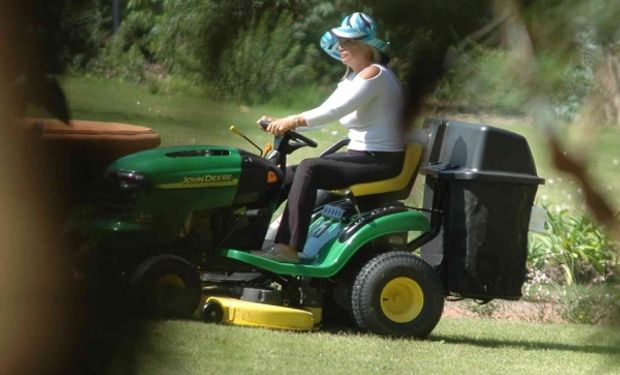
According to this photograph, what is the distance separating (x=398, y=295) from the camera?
507cm

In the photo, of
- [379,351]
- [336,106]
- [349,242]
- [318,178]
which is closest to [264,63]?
[336,106]

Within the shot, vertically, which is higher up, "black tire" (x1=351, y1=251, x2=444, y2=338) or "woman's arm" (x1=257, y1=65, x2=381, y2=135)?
"woman's arm" (x1=257, y1=65, x2=381, y2=135)

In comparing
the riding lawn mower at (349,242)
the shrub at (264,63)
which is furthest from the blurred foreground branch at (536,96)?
the riding lawn mower at (349,242)

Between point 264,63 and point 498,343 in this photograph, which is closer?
point 264,63

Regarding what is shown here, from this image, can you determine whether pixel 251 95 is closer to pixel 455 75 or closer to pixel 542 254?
pixel 455 75

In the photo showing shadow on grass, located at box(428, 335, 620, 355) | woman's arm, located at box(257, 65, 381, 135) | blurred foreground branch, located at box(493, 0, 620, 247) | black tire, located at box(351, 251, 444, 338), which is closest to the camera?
blurred foreground branch, located at box(493, 0, 620, 247)

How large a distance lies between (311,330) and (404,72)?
361 cm

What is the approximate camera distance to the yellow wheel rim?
504 centimetres

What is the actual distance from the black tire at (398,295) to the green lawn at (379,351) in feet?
0.38

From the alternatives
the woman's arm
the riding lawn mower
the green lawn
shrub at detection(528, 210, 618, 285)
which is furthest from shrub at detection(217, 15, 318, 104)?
shrub at detection(528, 210, 618, 285)

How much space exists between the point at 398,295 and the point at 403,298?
2cm

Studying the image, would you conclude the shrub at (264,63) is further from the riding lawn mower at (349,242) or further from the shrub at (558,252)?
the shrub at (558,252)

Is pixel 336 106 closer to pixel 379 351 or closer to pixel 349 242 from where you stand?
pixel 379 351

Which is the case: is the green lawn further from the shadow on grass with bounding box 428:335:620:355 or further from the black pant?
the black pant
